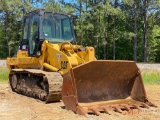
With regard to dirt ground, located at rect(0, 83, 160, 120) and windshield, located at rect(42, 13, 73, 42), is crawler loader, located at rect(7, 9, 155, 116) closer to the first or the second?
windshield, located at rect(42, 13, 73, 42)

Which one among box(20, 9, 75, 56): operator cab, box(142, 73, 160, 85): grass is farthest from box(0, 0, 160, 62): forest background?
box(20, 9, 75, 56): operator cab

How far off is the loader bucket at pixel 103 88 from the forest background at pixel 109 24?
26.5 metres

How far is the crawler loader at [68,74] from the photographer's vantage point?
6.91m

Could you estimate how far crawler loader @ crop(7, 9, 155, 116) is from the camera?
6.91m

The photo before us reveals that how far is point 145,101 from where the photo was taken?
756 cm

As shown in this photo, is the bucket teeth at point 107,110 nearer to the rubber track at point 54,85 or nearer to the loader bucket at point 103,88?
the loader bucket at point 103,88

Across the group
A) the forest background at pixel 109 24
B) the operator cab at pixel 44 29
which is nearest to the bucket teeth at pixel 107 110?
the operator cab at pixel 44 29

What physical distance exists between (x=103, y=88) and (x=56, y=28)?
2.54m

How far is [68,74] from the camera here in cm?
676

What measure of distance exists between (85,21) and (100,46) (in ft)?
12.6

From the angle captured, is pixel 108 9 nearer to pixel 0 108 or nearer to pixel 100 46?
pixel 100 46

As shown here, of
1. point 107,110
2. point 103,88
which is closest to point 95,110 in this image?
point 107,110

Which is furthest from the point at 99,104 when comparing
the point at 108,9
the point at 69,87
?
the point at 108,9

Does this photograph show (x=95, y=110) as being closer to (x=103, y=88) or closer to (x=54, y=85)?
(x=103, y=88)
